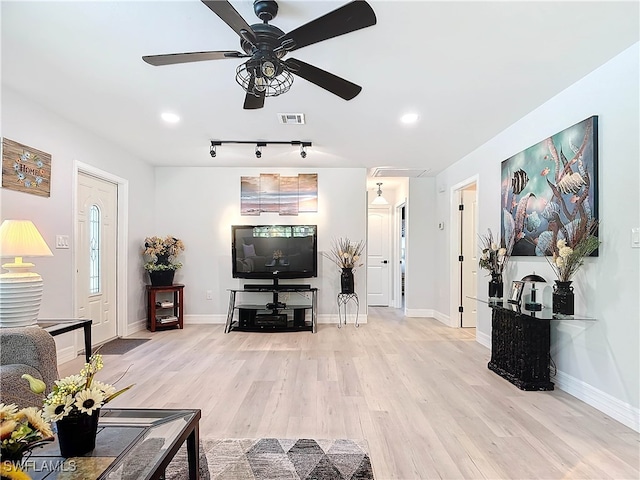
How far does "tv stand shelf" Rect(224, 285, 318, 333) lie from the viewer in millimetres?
5383

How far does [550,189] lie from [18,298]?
13.8 feet

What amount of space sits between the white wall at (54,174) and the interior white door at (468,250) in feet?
16.1

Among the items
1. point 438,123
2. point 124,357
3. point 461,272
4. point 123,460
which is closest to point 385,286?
point 461,272

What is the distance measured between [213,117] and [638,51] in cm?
338

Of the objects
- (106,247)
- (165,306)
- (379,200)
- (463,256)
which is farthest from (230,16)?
(379,200)

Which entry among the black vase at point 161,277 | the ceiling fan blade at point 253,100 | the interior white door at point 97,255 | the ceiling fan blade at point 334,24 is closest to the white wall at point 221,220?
the black vase at point 161,277

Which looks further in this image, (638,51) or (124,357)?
(124,357)

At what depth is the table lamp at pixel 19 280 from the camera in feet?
8.44

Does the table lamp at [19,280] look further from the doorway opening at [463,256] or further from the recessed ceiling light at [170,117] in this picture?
the doorway opening at [463,256]

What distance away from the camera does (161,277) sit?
5.39m

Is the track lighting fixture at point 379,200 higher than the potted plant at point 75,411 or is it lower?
higher

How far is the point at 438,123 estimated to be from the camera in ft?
12.6

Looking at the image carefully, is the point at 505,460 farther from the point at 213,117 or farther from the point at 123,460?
the point at 213,117

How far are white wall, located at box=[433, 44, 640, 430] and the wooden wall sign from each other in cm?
458
